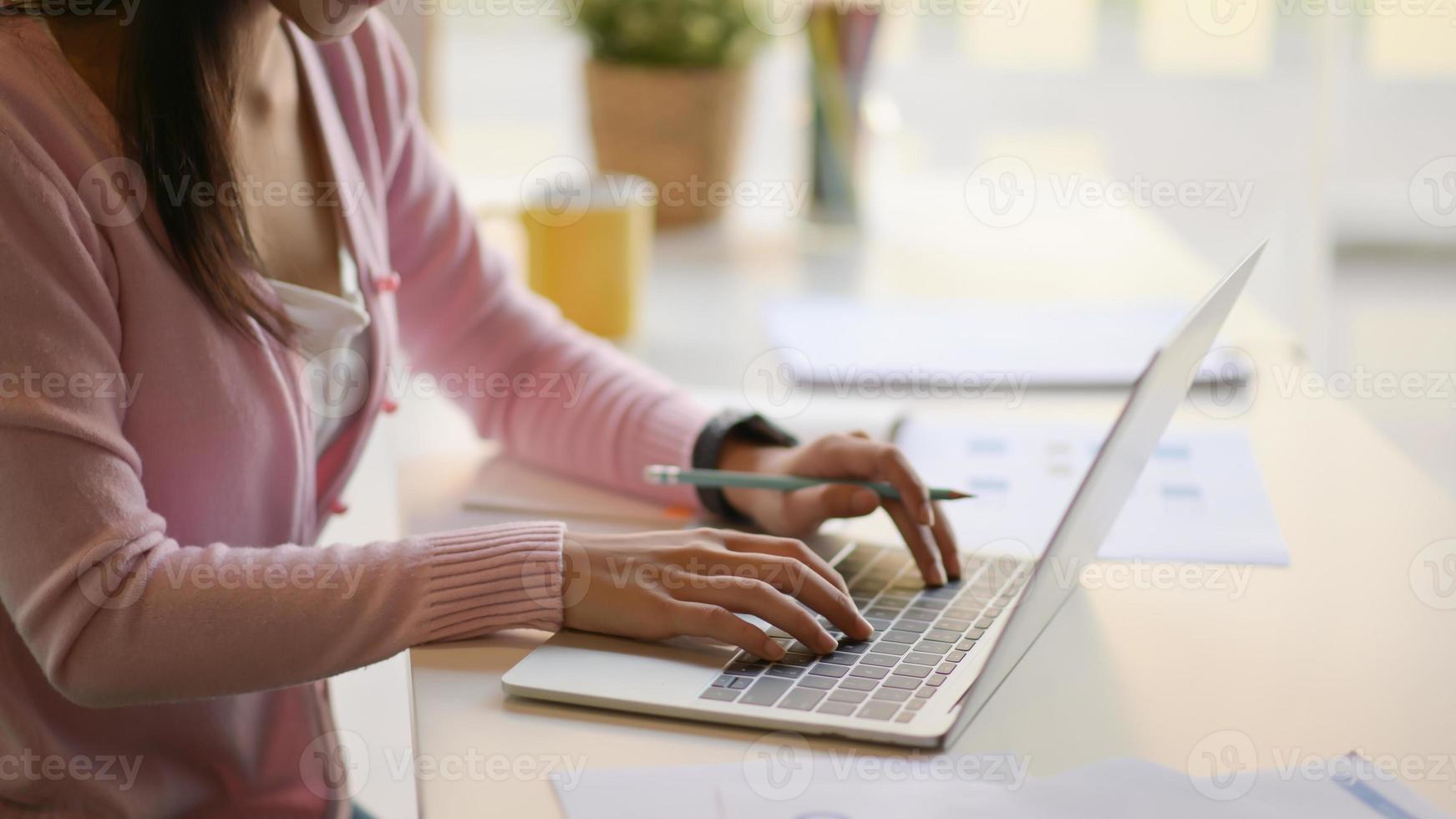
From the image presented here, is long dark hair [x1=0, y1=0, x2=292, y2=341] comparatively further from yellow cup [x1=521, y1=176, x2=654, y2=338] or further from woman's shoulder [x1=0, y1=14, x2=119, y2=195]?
yellow cup [x1=521, y1=176, x2=654, y2=338]

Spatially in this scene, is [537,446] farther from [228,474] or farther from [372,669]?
[372,669]

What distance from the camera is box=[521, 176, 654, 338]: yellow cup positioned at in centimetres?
127

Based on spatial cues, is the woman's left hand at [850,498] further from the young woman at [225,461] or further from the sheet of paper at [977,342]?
the sheet of paper at [977,342]

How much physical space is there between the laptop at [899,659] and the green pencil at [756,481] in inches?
3.2

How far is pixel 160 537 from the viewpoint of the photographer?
0.67 metres

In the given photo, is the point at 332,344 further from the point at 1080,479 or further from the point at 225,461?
the point at 1080,479

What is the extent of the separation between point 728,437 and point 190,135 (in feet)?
1.22

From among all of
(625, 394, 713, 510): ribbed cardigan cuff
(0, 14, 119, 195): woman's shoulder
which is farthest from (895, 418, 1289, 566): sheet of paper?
(0, 14, 119, 195): woman's shoulder

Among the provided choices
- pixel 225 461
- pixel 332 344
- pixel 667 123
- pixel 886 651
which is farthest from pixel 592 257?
pixel 886 651

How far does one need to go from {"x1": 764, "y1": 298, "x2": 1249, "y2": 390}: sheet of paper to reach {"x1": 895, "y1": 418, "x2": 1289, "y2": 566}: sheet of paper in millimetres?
113

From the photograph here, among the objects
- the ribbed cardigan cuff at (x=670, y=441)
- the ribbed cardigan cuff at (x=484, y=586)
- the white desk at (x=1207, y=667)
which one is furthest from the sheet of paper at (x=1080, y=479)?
the ribbed cardigan cuff at (x=484, y=586)

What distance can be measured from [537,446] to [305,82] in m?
0.28

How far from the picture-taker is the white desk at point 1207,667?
599 mm

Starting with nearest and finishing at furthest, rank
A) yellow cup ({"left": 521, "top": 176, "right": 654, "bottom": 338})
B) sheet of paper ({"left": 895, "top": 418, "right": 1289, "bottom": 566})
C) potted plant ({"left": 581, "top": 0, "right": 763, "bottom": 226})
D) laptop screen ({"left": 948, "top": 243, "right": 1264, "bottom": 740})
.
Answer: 1. laptop screen ({"left": 948, "top": 243, "right": 1264, "bottom": 740})
2. sheet of paper ({"left": 895, "top": 418, "right": 1289, "bottom": 566})
3. yellow cup ({"left": 521, "top": 176, "right": 654, "bottom": 338})
4. potted plant ({"left": 581, "top": 0, "right": 763, "bottom": 226})
